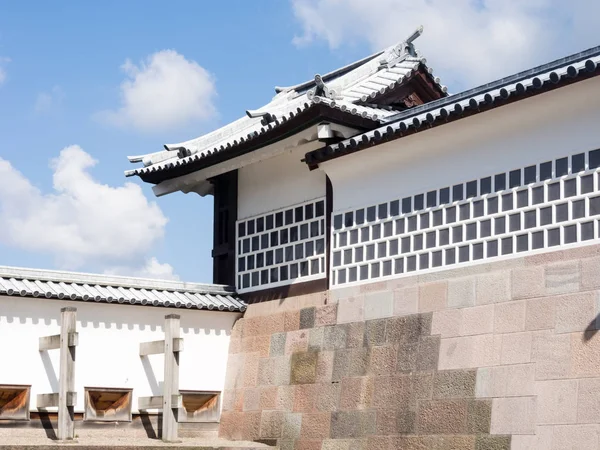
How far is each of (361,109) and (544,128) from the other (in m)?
2.87

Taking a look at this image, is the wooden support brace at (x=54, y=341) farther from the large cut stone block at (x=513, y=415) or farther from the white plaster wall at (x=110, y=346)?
the large cut stone block at (x=513, y=415)

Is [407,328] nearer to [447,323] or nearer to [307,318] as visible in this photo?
[447,323]

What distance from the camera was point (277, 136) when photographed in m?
12.9

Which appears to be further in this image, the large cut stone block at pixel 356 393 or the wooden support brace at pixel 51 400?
the wooden support brace at pixel 51 400

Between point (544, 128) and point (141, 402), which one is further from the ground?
point (544, 128)

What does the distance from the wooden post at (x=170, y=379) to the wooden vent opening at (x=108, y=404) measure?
2.58 ft

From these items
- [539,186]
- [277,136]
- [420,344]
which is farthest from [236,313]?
[539,186]

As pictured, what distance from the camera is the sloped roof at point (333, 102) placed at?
12.5 m

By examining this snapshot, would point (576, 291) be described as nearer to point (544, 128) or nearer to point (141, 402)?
point (544, 128)

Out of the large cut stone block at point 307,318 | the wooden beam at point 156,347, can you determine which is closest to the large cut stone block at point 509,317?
the large cut stone block at point 307,318

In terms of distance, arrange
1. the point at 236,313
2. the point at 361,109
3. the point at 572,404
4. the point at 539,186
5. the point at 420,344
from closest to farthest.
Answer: the point at 572,404 < the point at 539,186 < the point at 420,344 < the point at 361,109 < the point at 236,313

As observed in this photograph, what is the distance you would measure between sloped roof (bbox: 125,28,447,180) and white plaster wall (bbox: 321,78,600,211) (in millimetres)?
732

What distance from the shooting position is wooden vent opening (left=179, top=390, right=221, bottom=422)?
45.2 feet

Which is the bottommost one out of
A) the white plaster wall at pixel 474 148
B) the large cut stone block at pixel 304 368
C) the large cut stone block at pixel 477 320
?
the large cut stone block at pixel 304 368
